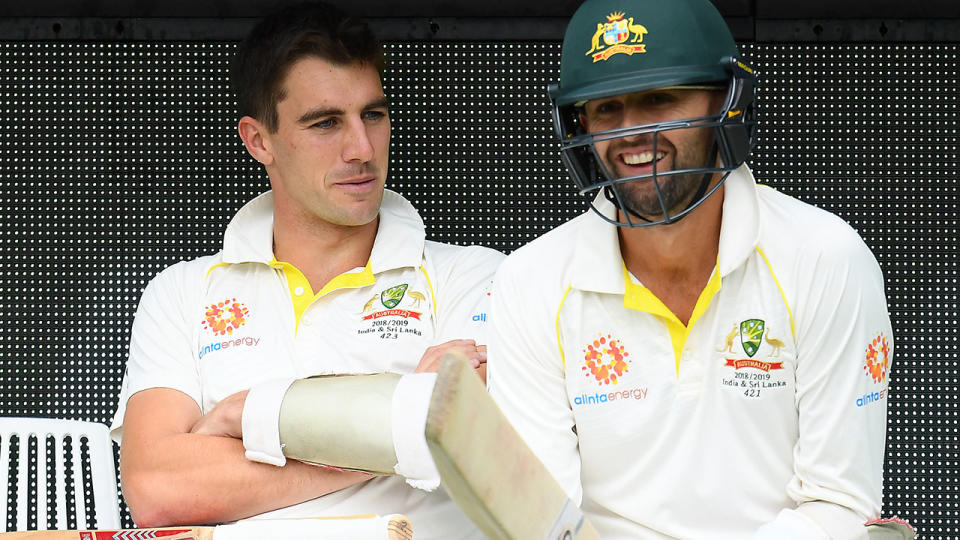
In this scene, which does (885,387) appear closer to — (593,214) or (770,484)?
(770,484)

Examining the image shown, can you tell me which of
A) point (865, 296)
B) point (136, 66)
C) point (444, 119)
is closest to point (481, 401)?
point (865, 296)

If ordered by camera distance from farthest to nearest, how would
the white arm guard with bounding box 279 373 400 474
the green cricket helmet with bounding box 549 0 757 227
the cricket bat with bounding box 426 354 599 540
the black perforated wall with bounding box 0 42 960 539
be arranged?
the black perforated wall with bounding box 0 42 960 539 < the white arm guard with bounding box 279 373 400 474 < the green cricket helmet with bounding box 549 0 757 227 < the cricket bat with bounding box 426 354 599 540

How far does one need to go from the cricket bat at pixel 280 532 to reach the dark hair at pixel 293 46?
114 cm

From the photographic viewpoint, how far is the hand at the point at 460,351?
222cm

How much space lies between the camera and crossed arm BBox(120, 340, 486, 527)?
7.05 feet

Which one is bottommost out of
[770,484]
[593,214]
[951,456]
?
[951,456]

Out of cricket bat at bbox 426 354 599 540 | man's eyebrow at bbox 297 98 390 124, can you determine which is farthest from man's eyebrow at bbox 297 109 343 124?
cricket bat at bbox 426 354 599 540

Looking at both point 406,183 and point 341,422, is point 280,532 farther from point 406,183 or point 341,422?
point 406,183

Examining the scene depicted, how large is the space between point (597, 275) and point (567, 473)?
1.13 feet

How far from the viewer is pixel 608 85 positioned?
1.82 meters

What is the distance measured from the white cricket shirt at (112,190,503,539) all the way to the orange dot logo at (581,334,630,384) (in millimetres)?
406

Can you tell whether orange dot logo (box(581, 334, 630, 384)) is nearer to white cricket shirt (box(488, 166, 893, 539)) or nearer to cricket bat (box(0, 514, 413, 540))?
white cricket shirt (box(488, 166, 893, 539))

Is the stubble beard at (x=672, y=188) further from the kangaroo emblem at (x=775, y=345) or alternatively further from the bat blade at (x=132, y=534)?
the bat blade at (x=132, y=534)

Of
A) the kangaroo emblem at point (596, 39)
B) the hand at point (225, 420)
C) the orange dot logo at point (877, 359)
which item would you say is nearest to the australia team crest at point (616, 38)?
the kangaroo emblem at point (596, 39)
